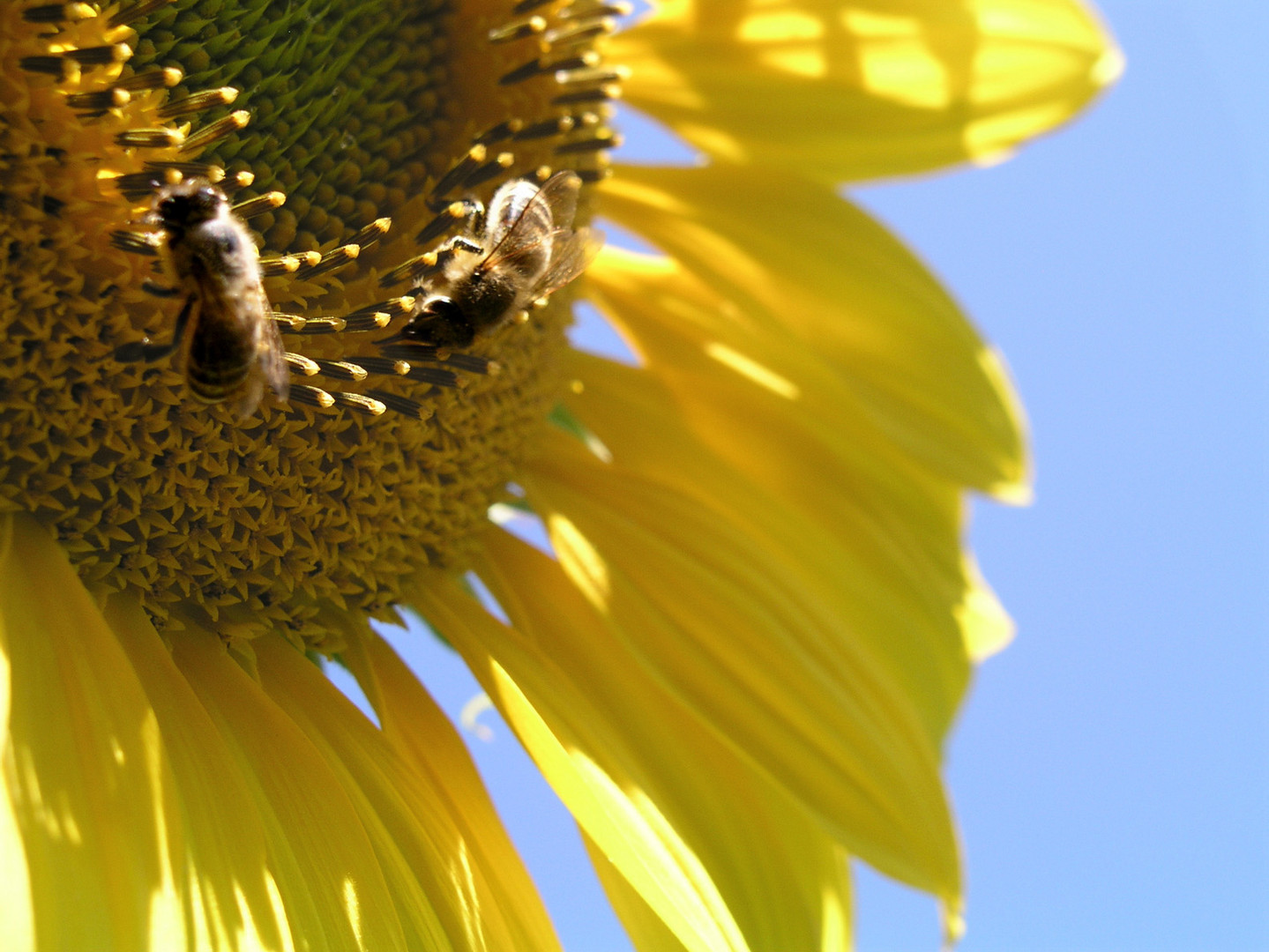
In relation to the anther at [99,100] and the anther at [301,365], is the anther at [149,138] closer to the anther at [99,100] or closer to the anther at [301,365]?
the anther at [99,100]

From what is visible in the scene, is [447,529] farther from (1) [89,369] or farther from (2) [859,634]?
(2) [859,634]

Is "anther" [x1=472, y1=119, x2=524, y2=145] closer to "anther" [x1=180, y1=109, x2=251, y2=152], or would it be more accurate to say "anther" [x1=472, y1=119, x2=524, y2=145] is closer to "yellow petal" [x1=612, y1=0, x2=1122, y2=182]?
"anther" [x1=180, y1=109, x2=251, y2=152]

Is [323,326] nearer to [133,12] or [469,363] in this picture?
[469,363]

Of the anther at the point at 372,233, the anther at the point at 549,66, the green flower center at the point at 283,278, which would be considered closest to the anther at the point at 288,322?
the green flower center at the point at 283,278

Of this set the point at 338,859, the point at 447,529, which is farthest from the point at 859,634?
the point at 338,859

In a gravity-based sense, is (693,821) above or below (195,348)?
below

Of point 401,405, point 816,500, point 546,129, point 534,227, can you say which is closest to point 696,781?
point 816,500
